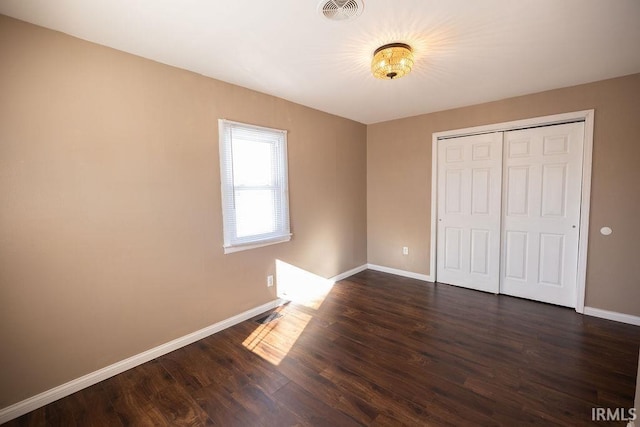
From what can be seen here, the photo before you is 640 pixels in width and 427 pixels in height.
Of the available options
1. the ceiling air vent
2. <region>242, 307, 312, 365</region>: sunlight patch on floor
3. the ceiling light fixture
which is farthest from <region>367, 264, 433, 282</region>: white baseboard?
the ceiling air vent

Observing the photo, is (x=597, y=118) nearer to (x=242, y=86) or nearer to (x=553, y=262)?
(x=553, y=262)

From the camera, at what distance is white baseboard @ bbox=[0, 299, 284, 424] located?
1758mm

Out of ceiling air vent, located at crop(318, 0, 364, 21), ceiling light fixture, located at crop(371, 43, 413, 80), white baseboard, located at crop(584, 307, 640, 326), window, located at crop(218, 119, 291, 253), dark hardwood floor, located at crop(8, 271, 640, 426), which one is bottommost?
dark hardwood floor, located at crop(8, 271, 640, 426)

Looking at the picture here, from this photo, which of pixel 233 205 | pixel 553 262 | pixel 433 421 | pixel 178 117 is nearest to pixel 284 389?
pixel 433 421

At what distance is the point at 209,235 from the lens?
2633 mm

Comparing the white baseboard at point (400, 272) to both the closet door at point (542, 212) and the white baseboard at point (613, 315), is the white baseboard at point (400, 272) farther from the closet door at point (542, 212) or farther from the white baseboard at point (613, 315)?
the white baseboard at point (613, 315)

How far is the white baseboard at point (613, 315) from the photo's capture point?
273 centimetres

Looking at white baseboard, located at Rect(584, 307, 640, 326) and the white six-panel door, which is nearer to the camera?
white baseboard, located at Rect(584, 307, 640, 326)

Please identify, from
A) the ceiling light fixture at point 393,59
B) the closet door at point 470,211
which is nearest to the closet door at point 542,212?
the closet door at point 470,211

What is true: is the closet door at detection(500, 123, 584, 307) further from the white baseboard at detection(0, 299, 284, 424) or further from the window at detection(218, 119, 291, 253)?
the white baseboard at detection(0, 299, 284, 424)

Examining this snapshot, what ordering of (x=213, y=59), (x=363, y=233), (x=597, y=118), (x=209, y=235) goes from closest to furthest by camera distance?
1. (x=213, y=59)
2. (x=209, y=235)
3. (x=597, y=118)
4. (x=363, y=233)

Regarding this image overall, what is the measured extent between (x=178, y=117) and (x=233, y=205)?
919 mm

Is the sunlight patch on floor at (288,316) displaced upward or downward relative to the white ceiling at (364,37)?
downward

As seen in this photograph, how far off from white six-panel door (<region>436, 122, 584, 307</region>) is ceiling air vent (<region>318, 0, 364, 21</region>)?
2630 millimetres
